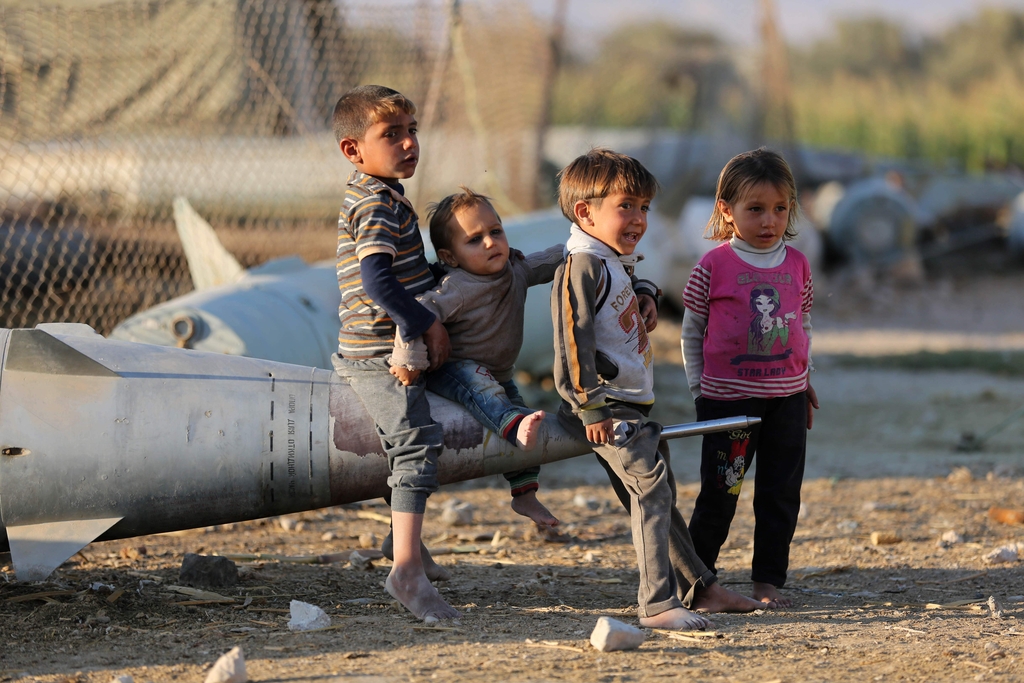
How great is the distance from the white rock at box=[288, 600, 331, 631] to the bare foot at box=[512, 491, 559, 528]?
720 millimetres

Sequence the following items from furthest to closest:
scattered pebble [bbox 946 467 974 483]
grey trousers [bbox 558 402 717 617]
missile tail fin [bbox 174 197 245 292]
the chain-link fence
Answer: the chain-link fence → missile tail fin [bbox 174 197 245 292] → scattered pebble [bbox 946 467 974 483] → grey trousers [bbox 558 402 717 617]

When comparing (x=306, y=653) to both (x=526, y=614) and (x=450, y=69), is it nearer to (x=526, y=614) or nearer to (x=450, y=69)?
(x=526, y=614)

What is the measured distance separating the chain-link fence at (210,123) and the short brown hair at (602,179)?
3.70 metres

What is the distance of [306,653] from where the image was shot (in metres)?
3.09

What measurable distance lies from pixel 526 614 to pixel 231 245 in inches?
211

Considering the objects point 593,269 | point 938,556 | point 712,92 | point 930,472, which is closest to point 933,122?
point 712,92

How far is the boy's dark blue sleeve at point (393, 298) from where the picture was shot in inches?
128

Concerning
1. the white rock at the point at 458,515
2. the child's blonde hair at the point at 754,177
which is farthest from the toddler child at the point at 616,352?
the white rock at the point at 458,515

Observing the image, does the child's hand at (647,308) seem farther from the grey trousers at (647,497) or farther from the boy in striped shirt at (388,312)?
the boy in striped shirt at (388,312)

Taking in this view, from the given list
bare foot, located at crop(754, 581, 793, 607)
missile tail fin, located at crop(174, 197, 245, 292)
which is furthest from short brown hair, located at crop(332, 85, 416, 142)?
missile tail fin, located at crop(174, 197, 245, 292)

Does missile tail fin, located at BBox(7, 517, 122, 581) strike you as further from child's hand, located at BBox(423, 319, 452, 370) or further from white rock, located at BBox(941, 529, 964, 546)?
white rock, located at BBox(941, 529, 964, 546)

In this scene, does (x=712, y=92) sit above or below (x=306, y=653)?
above

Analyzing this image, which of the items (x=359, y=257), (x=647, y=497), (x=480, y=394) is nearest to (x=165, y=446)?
(x=359, y=257)

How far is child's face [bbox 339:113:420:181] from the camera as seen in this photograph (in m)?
3.44
